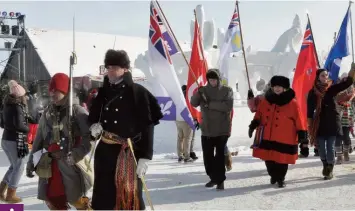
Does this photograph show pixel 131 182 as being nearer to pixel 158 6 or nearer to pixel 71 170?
pixel 71 170

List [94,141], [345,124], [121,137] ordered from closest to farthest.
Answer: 1. [121,137]
2. [94,141]
3. [345,124]

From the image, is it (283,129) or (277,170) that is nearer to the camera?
(283,129)

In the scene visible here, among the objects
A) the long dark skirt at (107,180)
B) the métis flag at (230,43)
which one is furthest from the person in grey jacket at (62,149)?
the métis flag at (230,43)

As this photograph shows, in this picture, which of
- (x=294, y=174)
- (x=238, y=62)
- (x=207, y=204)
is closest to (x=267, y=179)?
(x=294, y=174)

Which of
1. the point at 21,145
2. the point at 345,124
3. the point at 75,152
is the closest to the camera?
the point at 75,152

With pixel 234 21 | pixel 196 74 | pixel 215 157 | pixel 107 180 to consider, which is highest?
pixel 234 21

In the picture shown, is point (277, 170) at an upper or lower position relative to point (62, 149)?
lower

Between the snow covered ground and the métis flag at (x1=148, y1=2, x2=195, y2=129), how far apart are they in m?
1.00

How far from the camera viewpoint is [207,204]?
487 cm

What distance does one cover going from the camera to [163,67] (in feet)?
22.1

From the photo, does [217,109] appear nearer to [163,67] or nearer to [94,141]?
[163,67]

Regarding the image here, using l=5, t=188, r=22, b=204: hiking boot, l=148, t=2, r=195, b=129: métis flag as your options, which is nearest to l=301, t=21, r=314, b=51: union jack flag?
l=148, t=2, r=195, b=129: métis flag

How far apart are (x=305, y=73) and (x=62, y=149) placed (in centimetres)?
541

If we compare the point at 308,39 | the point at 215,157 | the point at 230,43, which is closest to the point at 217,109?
the point at 215,157
